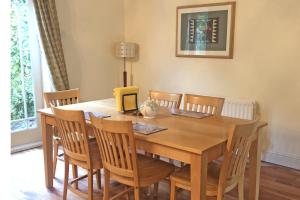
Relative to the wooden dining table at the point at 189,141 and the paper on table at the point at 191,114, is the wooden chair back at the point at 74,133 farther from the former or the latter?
the paper on table at the point at 191,114

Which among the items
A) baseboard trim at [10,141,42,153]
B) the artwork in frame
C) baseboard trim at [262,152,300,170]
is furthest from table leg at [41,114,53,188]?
baseboard trim at [262,152,300,170]

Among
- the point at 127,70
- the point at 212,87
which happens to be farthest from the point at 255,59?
the point at 127,70

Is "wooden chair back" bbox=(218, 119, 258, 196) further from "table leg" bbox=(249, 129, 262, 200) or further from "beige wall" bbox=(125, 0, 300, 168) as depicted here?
"beige wall" bbox=(125, 0, 300, 168)

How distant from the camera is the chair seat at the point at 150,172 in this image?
2.28m

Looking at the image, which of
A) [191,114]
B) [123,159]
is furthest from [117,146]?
[191,114]

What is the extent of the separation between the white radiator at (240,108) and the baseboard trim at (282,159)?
20.4 inches

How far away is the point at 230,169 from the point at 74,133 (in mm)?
1230

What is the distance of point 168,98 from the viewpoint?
130 inches

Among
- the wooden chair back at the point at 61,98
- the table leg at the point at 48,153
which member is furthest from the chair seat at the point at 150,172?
the wooden chair back at the point at 61,98

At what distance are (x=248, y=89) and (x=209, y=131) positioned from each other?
5.72ft

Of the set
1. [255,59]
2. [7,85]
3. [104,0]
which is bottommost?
[7,85]

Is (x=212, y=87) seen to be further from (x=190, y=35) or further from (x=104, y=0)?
(x=104, y=0)

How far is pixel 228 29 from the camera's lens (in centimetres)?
391

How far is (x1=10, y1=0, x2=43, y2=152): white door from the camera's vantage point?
13.1ft
